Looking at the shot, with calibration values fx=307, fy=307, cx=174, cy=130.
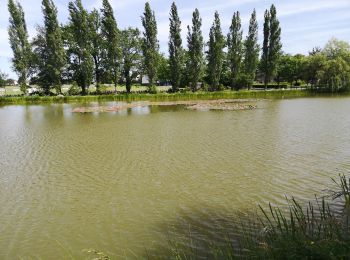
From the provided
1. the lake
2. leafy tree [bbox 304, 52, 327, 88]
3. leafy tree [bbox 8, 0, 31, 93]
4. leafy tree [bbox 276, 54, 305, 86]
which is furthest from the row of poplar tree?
the lake

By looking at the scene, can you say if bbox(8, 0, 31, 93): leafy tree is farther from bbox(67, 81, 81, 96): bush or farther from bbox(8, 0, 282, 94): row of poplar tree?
bbox(67, 81, 81, 96): bush

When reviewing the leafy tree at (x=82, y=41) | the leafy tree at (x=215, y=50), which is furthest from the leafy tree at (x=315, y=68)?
the leafy tree at (x=82, y=41)

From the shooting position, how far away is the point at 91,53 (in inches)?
1954

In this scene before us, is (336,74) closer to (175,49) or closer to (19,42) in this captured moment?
(175,49)

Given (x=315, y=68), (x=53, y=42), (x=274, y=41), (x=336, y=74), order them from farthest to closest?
1. (x=274, y=41)
2. (x=315, y=68)
3. (x=336, y=74)
4. (x=53, y=42)

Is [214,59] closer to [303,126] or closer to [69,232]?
[303,126]

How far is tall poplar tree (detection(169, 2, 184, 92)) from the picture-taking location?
163ft

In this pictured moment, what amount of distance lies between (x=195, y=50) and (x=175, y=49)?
335 centimetres

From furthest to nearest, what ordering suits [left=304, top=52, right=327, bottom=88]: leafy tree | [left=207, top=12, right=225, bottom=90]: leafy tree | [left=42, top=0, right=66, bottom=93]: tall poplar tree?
[left=207, top=12, right=225, bottom=90]: leafy tree → [left=304, top=52, right=327, bottom=88]: leafy tree → [left=42, top=0, right=66, bottom=93]: tall poplar tree

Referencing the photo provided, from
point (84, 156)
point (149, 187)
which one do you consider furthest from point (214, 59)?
point (149, 187)

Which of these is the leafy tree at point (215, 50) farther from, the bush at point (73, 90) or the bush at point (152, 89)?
the bush at point (73, 90)

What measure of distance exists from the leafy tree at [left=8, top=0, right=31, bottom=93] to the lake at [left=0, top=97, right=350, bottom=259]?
3408 centimetres

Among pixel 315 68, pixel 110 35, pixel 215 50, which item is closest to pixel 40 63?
pixel 110 35

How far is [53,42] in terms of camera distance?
1756 inches
